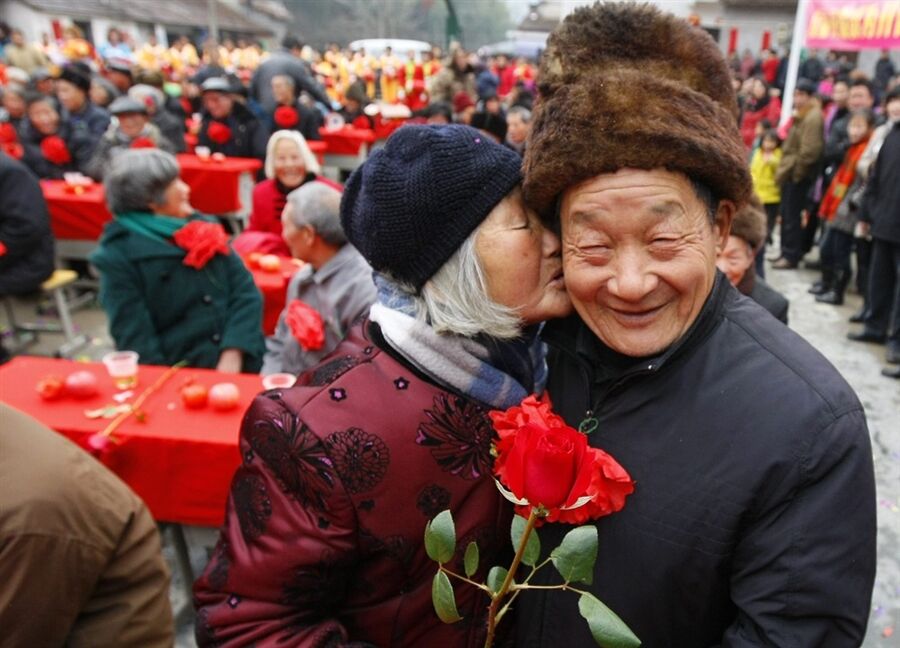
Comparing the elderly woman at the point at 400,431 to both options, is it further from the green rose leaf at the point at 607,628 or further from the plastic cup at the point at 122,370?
the plastic cup at the point at 122,370

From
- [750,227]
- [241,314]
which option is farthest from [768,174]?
[241,314]

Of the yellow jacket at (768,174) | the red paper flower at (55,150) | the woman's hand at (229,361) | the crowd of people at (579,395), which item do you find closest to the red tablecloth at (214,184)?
the red paper flower at (55,150)

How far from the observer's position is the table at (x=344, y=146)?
37.8 feet

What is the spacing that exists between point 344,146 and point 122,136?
467 centimetres

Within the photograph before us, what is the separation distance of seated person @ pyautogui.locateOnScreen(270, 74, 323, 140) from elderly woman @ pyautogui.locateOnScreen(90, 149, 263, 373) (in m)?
5.95

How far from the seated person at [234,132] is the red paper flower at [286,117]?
0.53 meters

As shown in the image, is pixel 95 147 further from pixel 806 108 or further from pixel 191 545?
pixel 806 108

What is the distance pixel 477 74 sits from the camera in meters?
16.4

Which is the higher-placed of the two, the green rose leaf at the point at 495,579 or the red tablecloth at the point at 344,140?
the green rose leaf at the point at 495,579

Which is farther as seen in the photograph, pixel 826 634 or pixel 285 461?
pixel 285 461

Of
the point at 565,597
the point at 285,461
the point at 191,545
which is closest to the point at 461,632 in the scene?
the point at 565,597

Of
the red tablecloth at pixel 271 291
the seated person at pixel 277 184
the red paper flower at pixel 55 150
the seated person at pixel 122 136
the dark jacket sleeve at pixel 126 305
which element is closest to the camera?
the dark jacket sleeve at pixel 126 305

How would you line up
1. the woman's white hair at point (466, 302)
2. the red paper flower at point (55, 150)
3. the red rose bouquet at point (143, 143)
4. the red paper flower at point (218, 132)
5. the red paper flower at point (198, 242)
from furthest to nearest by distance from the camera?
the red paper flower at point (218, 132)
the red paper flower at point (55, 150)
the red rose bouquet at point (143, 143)
the red paper flower at point (198, 242)
the woman's white hair at point (466, 302)

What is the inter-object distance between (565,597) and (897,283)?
5.79 m
